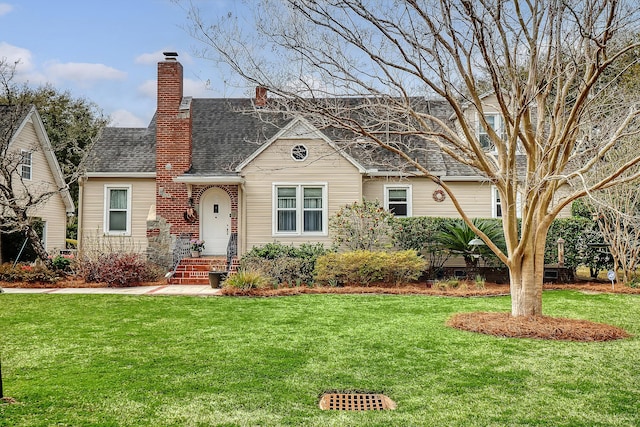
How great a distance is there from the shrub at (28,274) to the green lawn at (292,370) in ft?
14.8

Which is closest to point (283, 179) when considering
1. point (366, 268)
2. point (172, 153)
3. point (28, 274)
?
point (172, 153)

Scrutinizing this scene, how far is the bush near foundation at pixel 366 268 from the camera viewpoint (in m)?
13.6

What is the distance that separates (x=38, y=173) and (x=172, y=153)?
8789mm

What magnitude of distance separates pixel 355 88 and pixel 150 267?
30.0 feet

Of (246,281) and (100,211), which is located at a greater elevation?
(100,211)

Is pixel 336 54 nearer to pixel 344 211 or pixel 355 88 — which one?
pixel 355 88

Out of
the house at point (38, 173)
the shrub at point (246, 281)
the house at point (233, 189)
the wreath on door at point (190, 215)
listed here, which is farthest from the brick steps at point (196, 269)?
the house at point (38, 173)

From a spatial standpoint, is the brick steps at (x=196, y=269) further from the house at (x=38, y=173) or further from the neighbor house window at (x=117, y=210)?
the house at (x=38, y=173)

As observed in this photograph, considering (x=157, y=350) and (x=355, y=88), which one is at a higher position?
(x=355, y=88)

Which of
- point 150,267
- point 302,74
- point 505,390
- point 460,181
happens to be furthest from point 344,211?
point 505,390

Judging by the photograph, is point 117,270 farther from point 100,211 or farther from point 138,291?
point 100,211

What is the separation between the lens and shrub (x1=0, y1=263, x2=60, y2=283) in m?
14.3

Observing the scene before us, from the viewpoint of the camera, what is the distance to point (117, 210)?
17984 millimetres

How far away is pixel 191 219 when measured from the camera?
1686 cm
